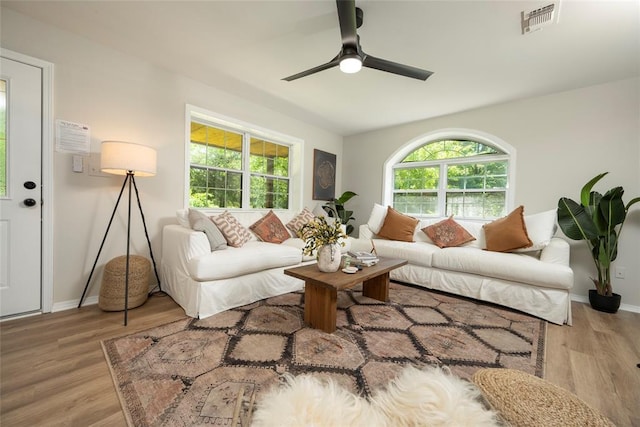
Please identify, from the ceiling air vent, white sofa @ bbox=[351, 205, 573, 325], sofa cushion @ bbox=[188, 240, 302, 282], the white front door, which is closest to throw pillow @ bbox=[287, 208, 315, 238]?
sofa cushion @ bbox=[188, 240, 302, 282]

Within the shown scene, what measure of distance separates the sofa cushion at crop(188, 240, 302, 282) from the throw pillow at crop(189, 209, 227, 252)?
12cm

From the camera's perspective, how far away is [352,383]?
136 centimetres

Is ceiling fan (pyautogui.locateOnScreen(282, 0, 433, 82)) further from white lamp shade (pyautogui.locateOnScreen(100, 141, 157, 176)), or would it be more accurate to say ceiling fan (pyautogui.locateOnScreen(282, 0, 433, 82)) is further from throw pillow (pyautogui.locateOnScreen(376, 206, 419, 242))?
throw pillow (pyautogui.locateOnScreen(376, 206, 419, 242))

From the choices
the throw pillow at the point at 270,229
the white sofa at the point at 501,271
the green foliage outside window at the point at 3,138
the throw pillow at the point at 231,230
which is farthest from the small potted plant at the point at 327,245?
the green foliage outside window at the point at 3,138

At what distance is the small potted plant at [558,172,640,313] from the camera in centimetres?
241

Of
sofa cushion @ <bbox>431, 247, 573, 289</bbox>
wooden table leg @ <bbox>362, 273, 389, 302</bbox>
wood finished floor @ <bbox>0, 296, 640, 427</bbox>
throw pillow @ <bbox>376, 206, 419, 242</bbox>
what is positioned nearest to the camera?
wood finished floor @ <bbox>0, 296, 640, 427</bbox>

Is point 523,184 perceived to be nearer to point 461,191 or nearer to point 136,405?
point 461,191

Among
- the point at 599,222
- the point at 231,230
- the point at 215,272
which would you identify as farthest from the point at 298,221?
the point at 599,222

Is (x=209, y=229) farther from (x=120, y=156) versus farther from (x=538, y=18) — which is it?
(x=538, y=18)

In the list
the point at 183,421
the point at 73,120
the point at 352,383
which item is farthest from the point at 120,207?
the point at 352,383

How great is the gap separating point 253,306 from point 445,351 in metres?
1.59

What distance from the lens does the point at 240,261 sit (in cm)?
225

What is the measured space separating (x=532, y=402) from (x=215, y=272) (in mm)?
2019

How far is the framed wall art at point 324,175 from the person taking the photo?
4480 millimetres
